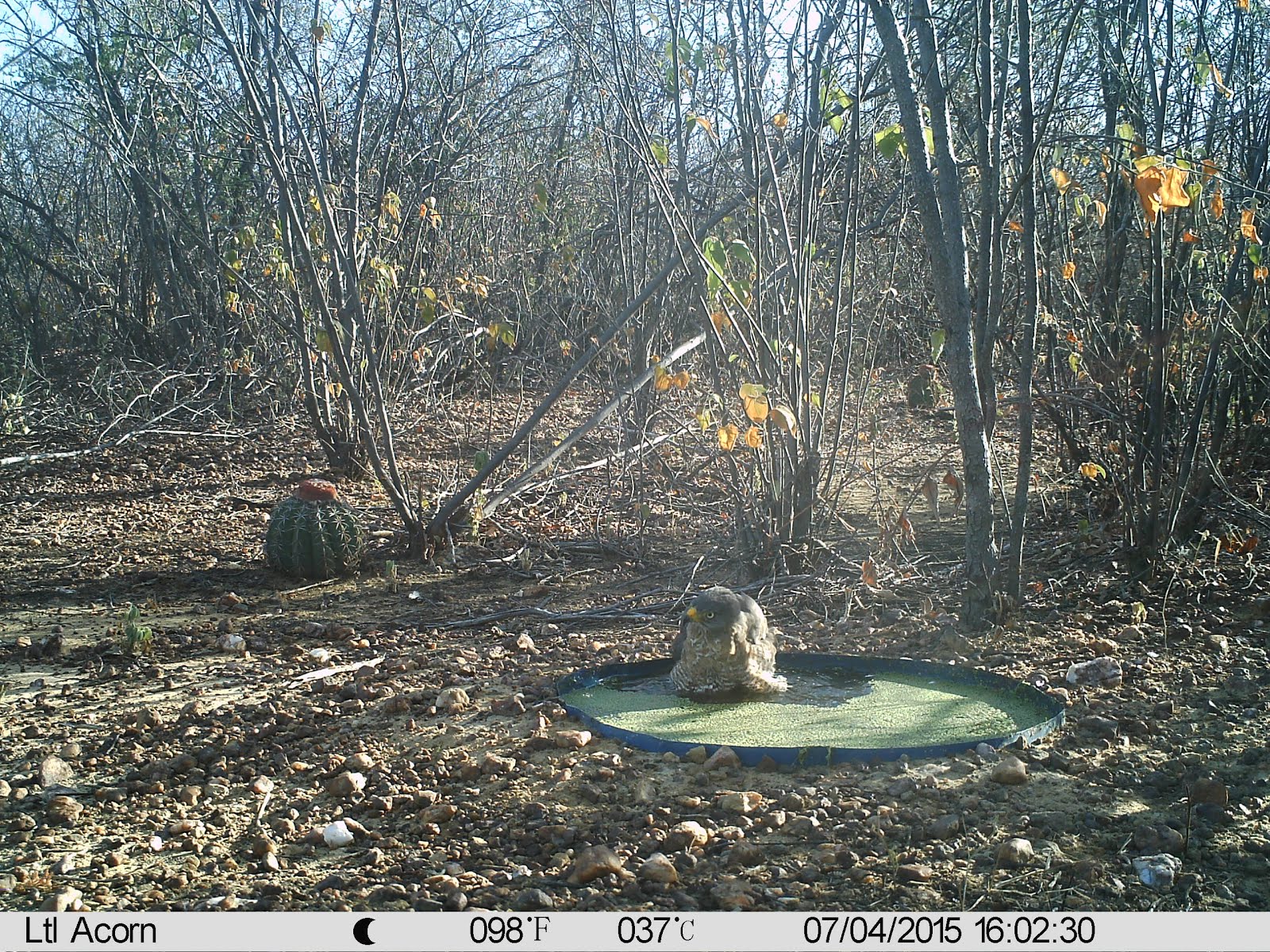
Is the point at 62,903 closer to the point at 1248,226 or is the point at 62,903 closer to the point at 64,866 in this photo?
the point at 64,866

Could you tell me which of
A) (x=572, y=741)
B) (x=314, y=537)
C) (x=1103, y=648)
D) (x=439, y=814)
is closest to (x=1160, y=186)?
(x=1103, y=648)

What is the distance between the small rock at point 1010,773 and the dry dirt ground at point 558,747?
0.02 meters

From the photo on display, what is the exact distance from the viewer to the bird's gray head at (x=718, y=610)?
137 inches

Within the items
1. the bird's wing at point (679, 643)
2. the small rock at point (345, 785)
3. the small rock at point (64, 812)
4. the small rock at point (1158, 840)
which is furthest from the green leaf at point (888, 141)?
the small rock at point (64, 812)

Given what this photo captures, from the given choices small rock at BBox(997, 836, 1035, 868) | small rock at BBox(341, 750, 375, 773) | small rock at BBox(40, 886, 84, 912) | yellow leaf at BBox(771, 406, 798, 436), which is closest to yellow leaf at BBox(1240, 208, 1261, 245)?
yellow leaf at BBox(771, 406, 798, 436)

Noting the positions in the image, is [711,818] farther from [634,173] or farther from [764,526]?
Result: [634,173]

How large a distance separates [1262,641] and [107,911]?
3.65 metres

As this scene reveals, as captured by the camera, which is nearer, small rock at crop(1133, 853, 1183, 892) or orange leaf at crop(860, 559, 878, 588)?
small rock at crop(1133, 853, 1183, 892)

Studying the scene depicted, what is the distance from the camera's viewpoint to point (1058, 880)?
239 cm

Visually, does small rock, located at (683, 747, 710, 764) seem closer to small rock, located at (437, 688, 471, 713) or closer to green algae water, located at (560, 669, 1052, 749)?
green algae water, located at (560, 669, 1052, 749)

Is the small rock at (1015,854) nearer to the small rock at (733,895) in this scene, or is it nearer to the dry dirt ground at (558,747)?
the dry dirt ground at (558,747)

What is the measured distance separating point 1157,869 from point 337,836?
1.79 meters

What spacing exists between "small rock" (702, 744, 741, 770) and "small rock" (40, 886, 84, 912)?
1474 millimetres

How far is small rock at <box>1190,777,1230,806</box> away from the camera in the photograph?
2.72m
